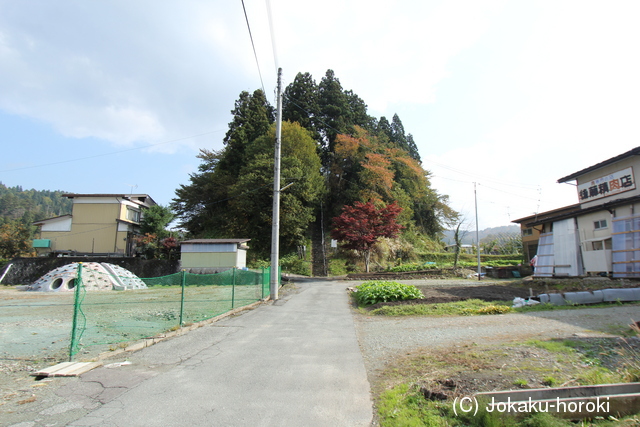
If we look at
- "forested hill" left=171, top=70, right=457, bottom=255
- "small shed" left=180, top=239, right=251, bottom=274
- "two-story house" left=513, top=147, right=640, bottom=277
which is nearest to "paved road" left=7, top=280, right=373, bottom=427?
"two-story house" left=513, top=147, right=640, bottom=277

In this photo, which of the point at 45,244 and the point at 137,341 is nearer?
the point at 137,341

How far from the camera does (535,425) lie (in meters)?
2.72

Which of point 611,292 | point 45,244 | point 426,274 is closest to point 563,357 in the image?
point 611,292

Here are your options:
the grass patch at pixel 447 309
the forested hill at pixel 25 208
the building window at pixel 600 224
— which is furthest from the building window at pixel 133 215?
the building window at pixel 600 224

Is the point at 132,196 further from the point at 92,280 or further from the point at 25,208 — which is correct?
the point at 25,208

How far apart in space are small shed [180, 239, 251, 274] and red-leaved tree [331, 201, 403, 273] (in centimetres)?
790

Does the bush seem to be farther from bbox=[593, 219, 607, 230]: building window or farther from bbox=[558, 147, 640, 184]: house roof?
bbox=[558, 147, 640, 184]: house roof

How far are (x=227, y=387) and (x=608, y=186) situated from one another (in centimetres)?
2101

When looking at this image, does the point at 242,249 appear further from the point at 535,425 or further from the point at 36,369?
the point at 535,425

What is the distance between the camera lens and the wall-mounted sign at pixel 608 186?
1648cm

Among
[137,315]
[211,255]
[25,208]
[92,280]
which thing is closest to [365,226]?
[211,255]

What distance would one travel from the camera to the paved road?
3.30 meters

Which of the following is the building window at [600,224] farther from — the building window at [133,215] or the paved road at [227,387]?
the building window at [133,215]

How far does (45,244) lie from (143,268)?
12.6 meters
